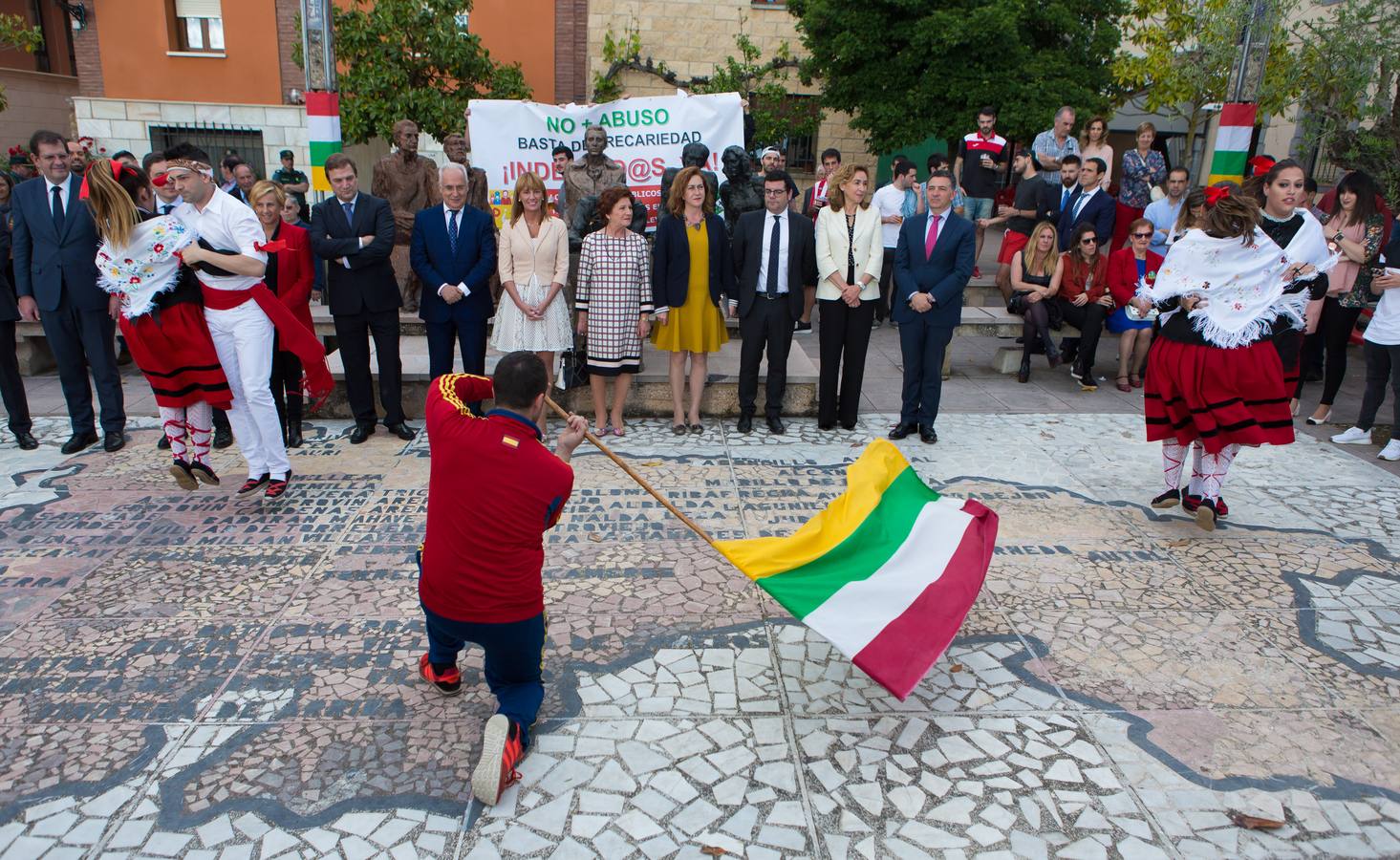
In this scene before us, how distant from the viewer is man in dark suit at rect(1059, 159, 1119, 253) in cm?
954

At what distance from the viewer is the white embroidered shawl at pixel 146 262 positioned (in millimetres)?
5484

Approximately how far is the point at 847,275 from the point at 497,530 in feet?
15.1

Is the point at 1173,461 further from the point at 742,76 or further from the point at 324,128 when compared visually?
the point at 742,76

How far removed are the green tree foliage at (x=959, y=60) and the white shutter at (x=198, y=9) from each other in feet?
40.2

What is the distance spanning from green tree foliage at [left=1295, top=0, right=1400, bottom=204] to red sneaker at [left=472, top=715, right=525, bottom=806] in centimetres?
1154

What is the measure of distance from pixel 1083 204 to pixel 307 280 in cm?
736

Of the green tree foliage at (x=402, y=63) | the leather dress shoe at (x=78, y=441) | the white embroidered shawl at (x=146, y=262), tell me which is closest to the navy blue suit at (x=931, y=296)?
the white embroidered shawl at (x=146, y=262)

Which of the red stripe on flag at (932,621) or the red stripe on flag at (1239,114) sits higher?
the red stripe on flag at (1239,114)

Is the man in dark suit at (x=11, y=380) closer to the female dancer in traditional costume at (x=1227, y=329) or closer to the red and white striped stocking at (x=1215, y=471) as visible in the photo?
the female dancer in traditional costume at (x=1227, y=329)

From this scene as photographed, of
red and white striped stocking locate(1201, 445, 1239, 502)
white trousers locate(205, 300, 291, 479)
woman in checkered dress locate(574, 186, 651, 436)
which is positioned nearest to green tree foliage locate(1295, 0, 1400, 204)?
red and white striped stocking locate(1201, 445, 1239, 502)

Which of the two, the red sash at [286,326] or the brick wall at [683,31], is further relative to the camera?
the brick wall at [683,31]

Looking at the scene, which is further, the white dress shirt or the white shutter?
the white shutter

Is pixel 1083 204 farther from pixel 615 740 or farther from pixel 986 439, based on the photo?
pixel 615 740

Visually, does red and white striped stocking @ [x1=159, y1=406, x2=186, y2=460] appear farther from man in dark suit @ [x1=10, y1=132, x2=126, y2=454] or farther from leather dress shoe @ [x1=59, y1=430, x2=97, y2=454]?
leather dress shoe @ [x1=59, y1=430, x2=97, y2=454]
